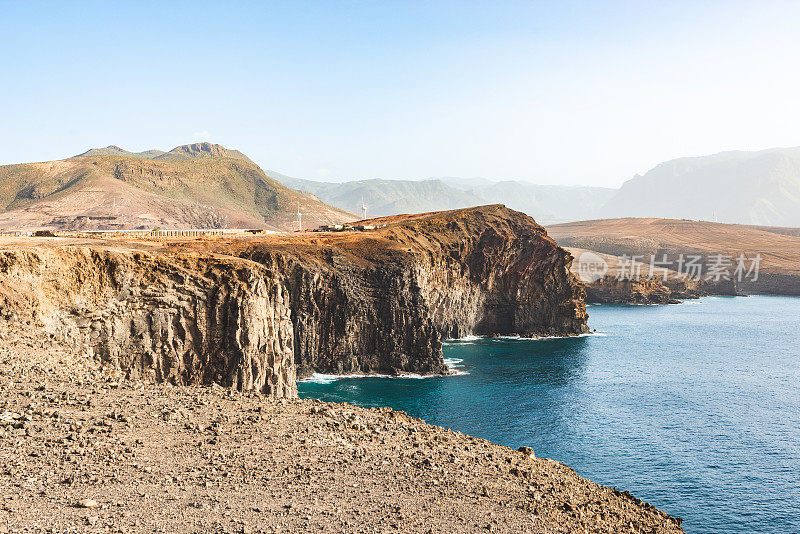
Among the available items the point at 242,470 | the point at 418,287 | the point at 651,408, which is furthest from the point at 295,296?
the point at 242,470

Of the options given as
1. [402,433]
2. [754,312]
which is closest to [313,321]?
[402,433]

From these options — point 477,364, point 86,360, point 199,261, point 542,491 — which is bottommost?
point 477,364

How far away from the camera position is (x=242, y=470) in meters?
27.0

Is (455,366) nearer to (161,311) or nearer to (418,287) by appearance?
(418,287)

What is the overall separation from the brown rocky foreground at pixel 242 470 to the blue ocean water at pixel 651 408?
16.2 metres

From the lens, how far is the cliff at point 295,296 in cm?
4688

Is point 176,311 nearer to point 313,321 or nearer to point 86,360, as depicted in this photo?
point 86,360

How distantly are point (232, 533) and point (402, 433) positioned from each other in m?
14.5

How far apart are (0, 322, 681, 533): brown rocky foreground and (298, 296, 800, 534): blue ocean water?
16.2m

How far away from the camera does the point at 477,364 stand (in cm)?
9719

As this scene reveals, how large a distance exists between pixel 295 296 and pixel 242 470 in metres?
62.0

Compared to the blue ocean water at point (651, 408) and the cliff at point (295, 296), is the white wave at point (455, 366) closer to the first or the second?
the blue ocean water at point (651, 408)

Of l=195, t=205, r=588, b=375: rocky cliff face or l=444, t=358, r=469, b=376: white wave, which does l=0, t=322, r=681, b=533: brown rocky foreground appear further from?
l=444, t=358, r=469, b=376: white wave

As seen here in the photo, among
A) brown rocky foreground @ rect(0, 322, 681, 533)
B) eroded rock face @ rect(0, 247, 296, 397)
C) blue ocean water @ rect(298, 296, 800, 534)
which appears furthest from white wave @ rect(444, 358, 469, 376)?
brown rocky foreground @ rect(0, 322, 681, 533)
